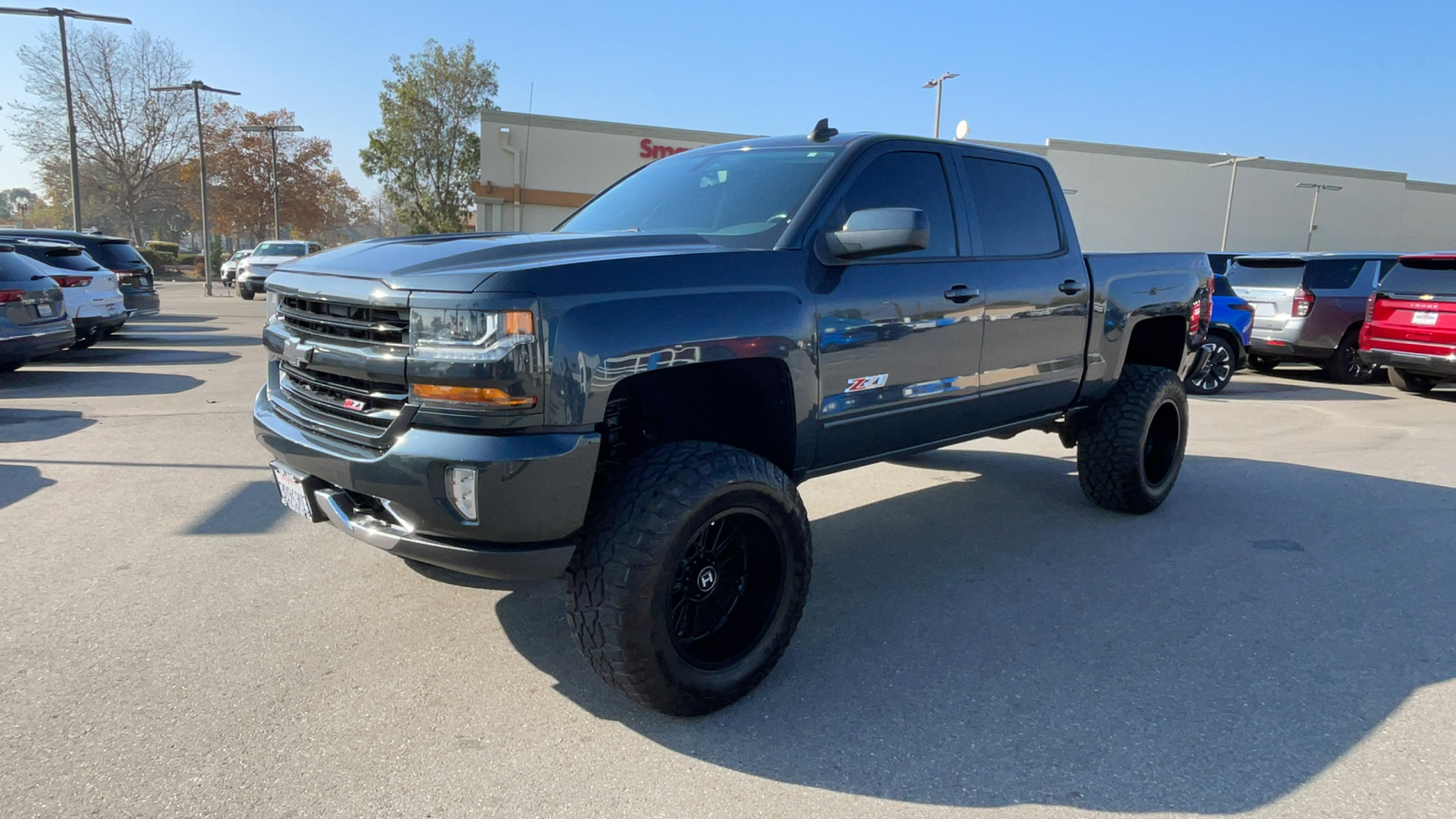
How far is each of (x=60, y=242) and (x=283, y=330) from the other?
→ 37.8 feet

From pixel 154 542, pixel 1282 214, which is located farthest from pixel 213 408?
pixel 1282 214

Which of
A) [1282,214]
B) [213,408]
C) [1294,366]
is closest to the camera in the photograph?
[213,408]

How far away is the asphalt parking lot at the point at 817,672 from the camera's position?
8.59ft

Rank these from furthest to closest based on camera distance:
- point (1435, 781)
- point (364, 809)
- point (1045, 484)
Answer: point (1045, 484)
point (1435, 781)
point (364, 809)

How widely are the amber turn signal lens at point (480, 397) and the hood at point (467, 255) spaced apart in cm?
29

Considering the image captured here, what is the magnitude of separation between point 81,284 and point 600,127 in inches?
876

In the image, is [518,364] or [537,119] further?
[537,119]

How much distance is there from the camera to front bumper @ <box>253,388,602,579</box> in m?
2.60

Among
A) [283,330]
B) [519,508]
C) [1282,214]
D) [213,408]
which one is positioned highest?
[1282,214]

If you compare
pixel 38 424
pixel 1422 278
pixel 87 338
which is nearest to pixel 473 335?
pixel 38 424

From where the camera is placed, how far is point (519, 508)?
8.62ft

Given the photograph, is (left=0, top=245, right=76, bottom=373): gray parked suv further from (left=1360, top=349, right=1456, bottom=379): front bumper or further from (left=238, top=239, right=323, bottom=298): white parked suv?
(left=238, top=239, right=323, bottom=298): white parked suv

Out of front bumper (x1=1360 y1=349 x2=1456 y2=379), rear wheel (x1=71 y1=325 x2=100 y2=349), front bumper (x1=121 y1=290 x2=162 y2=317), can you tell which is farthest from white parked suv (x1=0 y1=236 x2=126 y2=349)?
front bumper (x1=1360 y1=349 x2=1456 y2=379)

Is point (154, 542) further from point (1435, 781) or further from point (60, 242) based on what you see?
point (60, 242)
